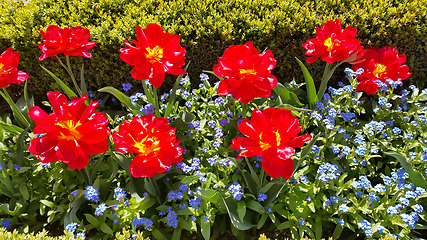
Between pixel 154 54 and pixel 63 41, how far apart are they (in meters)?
0.78

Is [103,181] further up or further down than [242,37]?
further down

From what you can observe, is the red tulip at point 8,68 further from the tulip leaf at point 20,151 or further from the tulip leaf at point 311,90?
the tulip leaf at point 311,90

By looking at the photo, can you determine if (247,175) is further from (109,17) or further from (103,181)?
(109,17)

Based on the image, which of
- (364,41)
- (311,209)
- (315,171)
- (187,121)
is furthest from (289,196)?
(364,41)

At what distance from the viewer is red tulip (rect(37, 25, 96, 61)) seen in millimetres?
2244

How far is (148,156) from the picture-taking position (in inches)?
73.5

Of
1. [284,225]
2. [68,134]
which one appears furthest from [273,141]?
[68,134]

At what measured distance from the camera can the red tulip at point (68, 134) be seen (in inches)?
71.3

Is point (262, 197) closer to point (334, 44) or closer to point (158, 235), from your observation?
point (158, 235)

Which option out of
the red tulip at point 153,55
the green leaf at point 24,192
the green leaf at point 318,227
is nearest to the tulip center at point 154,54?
the red tulip at point 153,55

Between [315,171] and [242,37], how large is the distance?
4.72ft

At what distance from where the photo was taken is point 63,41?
225 centimetres

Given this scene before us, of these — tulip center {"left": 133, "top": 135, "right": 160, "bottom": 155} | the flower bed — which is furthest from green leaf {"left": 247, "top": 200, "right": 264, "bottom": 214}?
tulip center {"left": 133, "top": 135, "right": 160, "bottom": 155}

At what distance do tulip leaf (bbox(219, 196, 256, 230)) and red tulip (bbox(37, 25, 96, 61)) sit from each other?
1615 mm
